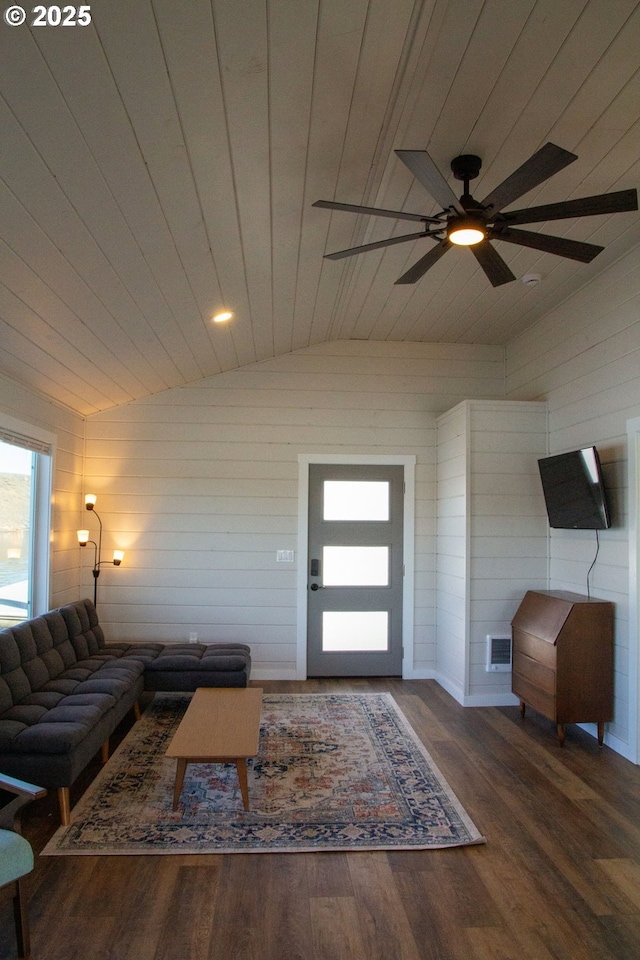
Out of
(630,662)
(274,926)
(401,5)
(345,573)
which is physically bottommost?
(274,926)

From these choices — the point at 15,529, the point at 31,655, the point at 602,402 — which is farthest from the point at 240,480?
the point at 602,402

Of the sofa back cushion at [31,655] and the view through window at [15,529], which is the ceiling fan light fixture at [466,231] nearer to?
the view through window at [15,529]

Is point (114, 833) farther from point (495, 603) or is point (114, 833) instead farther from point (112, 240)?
point (495, 603)

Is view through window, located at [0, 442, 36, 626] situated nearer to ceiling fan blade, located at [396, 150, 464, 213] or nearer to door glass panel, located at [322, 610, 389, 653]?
door glass panel, located at [322, 610, 389, 653]

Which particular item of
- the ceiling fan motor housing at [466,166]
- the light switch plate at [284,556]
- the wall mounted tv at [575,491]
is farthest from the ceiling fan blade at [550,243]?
the light switch plate at [284,556]

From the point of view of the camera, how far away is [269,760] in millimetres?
3666

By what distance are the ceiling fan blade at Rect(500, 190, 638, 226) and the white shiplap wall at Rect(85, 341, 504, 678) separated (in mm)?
3387

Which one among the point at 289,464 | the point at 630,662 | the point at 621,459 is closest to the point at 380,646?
the point at 289,464

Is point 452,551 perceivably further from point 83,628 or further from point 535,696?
point 83,628

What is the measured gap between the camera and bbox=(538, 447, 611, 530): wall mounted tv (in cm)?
397

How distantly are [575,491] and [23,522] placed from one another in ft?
13.6

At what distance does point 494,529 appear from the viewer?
4941mm

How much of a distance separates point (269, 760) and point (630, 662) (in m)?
2.41

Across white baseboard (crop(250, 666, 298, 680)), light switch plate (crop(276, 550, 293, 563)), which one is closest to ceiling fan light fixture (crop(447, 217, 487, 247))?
light switch plate (crop(276, 550, 293, 563))
